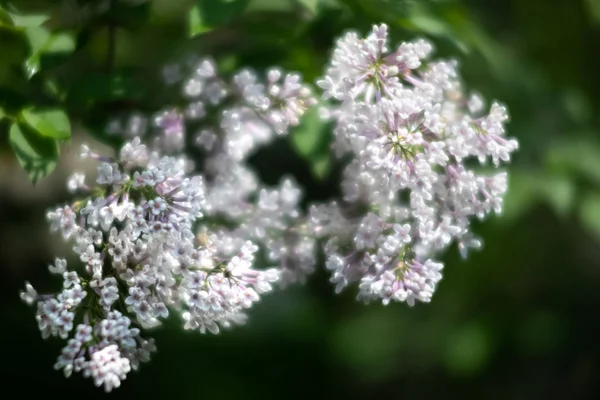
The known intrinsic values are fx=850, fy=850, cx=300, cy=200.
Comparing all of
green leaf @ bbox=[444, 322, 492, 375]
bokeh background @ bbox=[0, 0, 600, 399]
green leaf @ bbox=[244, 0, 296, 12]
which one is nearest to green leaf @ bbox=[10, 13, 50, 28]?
bokeh background @ bbox=[0, 0, 600, 399]

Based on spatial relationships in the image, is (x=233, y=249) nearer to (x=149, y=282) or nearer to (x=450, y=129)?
(x=149, y=282)

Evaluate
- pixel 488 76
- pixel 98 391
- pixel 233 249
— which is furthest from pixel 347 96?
pixel 98 391

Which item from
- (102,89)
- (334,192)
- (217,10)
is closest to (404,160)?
(217,10)

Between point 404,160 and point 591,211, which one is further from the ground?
point 404,160

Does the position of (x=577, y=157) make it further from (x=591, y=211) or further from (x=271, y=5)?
(x=271, y=5)

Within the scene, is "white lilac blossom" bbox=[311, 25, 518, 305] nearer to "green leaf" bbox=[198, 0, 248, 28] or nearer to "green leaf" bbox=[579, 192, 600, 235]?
"green leaf" bbox=[198, 0, 248, 28]

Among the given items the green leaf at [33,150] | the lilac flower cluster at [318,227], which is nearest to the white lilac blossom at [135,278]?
the lilac flower cluster at [318,227]
